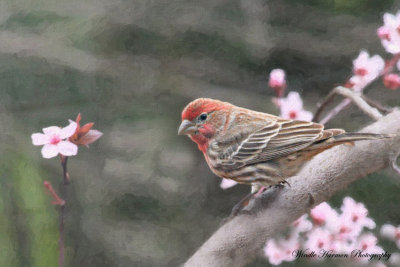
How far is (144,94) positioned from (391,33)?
56 centimetres

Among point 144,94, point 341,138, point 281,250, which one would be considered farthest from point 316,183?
point 144,94

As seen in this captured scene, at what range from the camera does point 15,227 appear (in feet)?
3.71

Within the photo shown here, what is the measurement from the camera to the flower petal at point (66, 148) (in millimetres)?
892

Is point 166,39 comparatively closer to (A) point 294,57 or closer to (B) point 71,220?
(A) point 294,57

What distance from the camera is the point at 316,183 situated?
0.95m

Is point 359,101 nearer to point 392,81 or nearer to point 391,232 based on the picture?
point 392,81

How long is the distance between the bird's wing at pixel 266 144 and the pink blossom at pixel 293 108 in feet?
0.39

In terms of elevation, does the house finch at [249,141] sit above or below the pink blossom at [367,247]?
above

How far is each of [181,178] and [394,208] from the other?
464 mm

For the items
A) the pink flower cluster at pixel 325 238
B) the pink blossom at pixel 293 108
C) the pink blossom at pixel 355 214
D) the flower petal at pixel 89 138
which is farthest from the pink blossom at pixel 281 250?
the flower petal at pixel 89 138

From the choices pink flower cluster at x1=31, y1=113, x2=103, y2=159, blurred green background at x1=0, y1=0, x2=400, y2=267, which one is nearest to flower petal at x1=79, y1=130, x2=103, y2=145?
pink flower cluster at x1=31, y1=113, x2=103, y2=159

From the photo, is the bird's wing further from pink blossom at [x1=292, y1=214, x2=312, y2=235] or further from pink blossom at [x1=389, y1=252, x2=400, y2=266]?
pink blossom at [x1=389, y1=252, x2=400, y2=266]

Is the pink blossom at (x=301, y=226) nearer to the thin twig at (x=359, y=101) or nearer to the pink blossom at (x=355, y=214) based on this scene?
the pink blossom at (x=355, y=214)

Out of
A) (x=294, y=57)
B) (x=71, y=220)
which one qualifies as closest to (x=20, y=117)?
(x=71, y=220)
